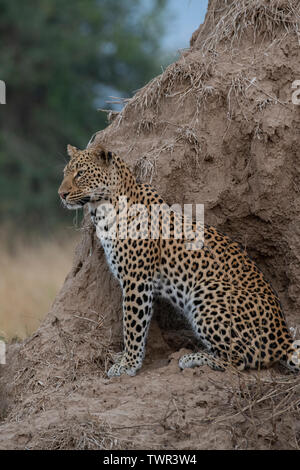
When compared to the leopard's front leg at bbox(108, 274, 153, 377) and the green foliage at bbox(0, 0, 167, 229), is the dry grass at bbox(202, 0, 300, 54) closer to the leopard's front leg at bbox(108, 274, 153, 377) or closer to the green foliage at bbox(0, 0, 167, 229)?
the leopard's front leg at bbox(108, 274, 153, 377)

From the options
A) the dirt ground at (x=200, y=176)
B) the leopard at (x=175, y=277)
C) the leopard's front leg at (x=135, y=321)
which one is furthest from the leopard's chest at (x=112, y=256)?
the dirt ground at (x=200, y=176)

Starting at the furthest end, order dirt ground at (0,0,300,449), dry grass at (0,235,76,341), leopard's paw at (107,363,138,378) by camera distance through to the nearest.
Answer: dry grass at (0,235,76,341) < dirt ground at (0,0,300,449) < leopard's paw at (107,363,138,378)

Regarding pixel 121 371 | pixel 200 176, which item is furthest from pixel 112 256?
pixel 200 176

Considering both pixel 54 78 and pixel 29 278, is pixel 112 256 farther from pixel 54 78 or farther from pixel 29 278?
pixel 54 78

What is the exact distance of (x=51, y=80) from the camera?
25.8 metres

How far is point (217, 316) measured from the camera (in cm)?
658

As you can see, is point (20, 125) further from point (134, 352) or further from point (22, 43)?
point (134, 352)

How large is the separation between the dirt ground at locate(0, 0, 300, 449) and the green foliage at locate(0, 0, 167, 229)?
53.0ft

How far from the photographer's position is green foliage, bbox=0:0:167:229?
2444 cm

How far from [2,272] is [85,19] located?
575 inches

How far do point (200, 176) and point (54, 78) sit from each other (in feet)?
62.8

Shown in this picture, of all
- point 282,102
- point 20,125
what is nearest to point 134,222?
point 282,102

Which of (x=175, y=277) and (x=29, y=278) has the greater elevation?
(x=175, y=277)

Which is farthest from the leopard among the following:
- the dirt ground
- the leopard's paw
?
the dirt ground
